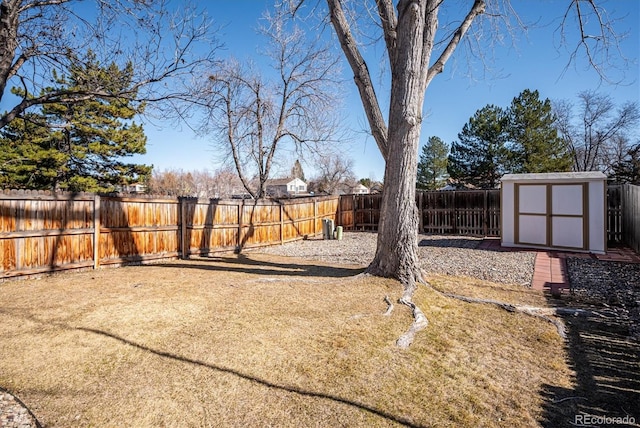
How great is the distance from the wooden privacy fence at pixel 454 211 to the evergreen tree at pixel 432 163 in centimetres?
1530

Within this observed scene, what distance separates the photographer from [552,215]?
30.4ft

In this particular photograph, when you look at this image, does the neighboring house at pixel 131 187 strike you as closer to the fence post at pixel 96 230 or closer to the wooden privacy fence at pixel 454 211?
the fence post at pixel 96 230

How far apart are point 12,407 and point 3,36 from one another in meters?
4.47

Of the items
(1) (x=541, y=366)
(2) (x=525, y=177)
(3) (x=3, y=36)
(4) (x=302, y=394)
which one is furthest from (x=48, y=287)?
(2) (x=525, y=177)

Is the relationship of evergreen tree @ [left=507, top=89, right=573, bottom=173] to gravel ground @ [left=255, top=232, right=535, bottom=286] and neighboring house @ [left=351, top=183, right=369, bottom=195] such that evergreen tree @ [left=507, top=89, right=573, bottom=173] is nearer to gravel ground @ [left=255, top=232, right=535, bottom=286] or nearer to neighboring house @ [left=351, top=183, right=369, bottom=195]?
gravel ground @ [left=255, top=232, right=535, bottom=286]

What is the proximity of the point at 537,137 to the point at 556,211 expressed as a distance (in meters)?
13.3

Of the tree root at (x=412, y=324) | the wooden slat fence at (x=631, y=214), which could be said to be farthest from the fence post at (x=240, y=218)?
the wooden slat fence at (x=631, y=214)

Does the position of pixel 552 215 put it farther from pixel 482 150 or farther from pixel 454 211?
pixel 482 150

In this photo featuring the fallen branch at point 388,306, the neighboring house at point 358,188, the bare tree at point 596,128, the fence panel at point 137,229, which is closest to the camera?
the fallen branch at point 388,306

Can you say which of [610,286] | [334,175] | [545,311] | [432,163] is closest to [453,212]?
[610,286]

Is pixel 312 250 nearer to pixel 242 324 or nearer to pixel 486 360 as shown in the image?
pixel 242 324

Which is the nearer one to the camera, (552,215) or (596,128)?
(552,215)

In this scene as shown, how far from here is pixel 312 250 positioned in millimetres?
10211

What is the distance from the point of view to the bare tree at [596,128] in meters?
23.4
